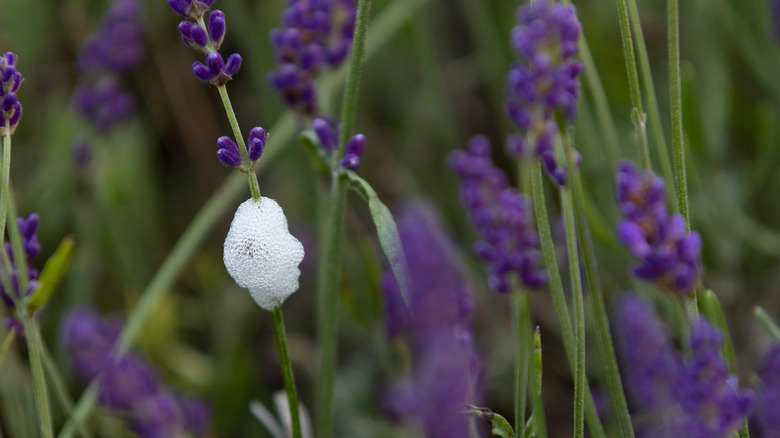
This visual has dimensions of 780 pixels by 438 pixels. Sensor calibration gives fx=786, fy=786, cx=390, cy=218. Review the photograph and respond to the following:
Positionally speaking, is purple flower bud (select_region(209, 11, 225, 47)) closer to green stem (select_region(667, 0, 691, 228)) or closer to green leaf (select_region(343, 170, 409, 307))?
green leaf (select_region(343, 170, 409, 307))

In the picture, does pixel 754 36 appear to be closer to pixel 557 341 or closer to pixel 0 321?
pixel 557 341

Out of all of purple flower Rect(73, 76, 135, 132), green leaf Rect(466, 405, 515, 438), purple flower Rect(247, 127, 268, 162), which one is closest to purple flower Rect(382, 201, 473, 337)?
green leaf Rect(466, 405, 515, 438)

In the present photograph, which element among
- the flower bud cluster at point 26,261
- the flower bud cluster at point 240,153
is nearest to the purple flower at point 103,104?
the flower bud cluster at point 26,261

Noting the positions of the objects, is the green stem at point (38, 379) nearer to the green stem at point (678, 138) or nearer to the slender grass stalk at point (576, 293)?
the slender grass stalk at point (576, 293)

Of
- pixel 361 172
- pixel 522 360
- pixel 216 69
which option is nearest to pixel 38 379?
pixel 216 69

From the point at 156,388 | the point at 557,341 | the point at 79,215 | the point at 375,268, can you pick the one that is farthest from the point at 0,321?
the point at 557,341

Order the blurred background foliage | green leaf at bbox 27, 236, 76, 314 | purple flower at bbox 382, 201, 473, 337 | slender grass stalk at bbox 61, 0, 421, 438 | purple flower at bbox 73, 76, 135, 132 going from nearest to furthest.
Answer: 1. green leaf at bbox 27, 236, 76, 314
2. purple flower at bbox 382, 201, 473, 337
3. slender grass stalk at bbox 61, 0, 421, 438
4. the blurred background foliage
5. purple flower at bbox 73, 76, 135, 132

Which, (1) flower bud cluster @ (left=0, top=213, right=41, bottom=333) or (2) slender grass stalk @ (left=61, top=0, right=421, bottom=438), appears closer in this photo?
(1) flower bud cluster @ (left=0, top=213, right=41, bottom=333)
